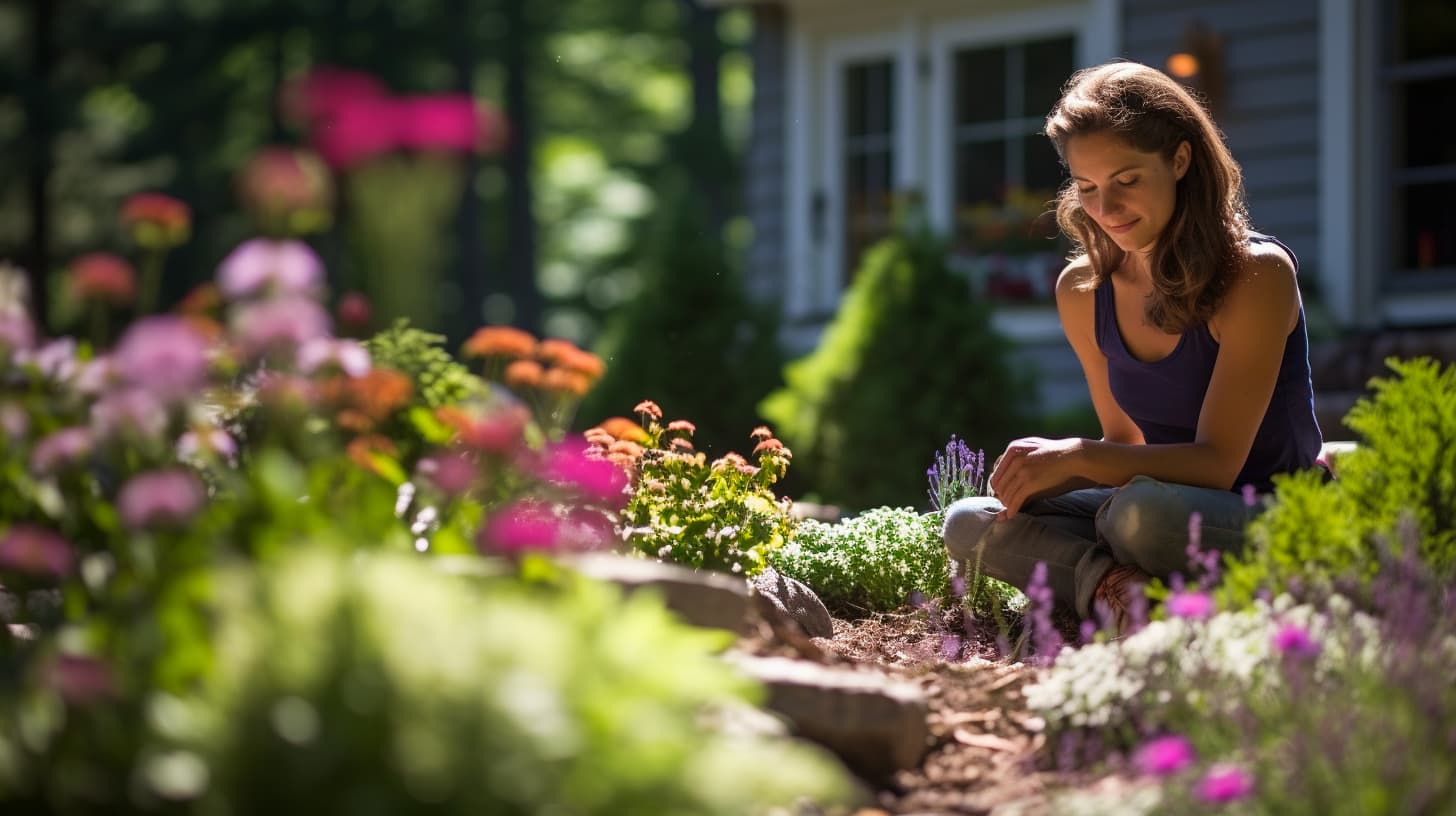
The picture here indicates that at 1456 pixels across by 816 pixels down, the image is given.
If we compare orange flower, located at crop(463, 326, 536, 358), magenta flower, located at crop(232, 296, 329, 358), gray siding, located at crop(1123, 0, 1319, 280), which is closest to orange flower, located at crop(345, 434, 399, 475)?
magenta flower, located at crop(232, 296, 329, 358)

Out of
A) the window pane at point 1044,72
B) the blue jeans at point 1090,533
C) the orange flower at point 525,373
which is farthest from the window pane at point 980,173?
the orange flower at point 525,373

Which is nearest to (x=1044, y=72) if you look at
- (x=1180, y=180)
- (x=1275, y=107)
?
(x=1275, y=107)

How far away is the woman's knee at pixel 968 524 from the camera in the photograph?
11.7ft

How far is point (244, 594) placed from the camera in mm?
1549

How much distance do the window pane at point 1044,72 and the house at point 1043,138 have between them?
0.01 m

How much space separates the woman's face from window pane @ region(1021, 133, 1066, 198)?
5.14 metres

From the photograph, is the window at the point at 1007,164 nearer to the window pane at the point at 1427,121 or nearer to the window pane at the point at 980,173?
the window pane at the point at 980,173

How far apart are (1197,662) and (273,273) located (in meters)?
1.43

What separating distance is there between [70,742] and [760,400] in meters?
7.15

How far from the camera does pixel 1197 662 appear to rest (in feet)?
7.50

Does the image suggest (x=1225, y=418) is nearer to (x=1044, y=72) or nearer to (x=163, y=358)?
(x=163, y=358)

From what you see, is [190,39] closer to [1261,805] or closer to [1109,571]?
[1109,571]

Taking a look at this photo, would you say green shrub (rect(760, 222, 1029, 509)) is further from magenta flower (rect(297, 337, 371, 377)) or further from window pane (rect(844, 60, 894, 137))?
magenta flower (rect(297, 337, 371, 377))

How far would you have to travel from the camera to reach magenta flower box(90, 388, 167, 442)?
1.90 metres
